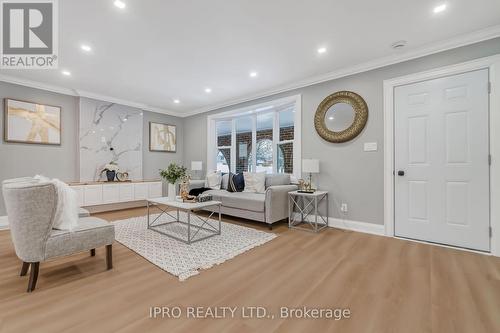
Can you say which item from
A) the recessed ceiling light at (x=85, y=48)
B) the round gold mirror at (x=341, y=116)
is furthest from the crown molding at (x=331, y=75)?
the recessed ceiling light at (x=85, y=48)

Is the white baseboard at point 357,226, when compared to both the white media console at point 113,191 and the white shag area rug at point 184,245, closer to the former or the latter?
the white shag area rug at point 184,245

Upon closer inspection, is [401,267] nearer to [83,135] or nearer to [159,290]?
[159,290]

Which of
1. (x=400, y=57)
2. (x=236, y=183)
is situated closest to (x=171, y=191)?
(x=236, y=183)

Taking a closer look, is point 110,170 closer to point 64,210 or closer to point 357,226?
point 64,210

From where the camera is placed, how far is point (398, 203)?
318cm

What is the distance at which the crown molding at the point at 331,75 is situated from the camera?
2.66 metres

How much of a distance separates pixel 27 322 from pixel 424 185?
4.15 metres

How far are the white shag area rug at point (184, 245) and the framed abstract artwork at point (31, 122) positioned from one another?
7.45ft

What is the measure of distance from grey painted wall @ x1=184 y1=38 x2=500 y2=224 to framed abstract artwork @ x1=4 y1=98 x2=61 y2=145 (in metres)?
4.85

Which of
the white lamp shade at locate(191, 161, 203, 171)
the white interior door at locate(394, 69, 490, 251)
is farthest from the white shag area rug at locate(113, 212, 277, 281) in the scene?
the white lamp shade at locate(191, 161, 203, 171)

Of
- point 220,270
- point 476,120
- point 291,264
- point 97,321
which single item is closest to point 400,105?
point 476,120

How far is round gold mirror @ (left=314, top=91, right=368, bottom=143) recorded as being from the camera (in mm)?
3475

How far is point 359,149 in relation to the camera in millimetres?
3500

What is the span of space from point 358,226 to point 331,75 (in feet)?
8.20
